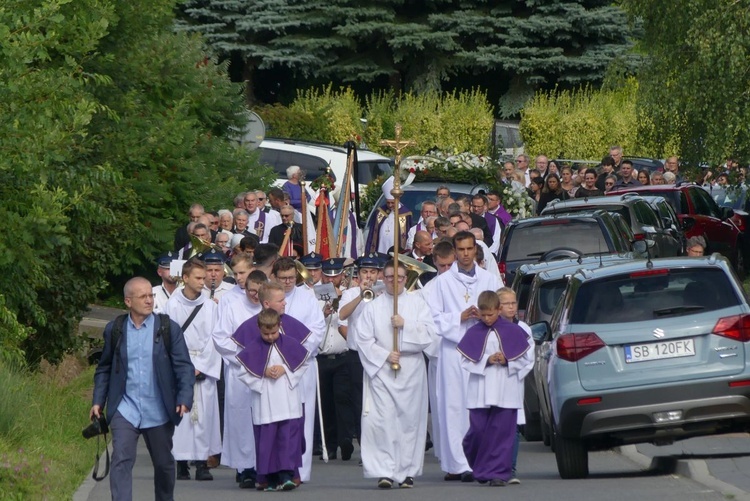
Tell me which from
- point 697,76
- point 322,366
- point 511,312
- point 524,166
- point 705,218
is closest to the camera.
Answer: point 511,312

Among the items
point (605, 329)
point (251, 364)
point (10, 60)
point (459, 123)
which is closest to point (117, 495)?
point (251, 364)

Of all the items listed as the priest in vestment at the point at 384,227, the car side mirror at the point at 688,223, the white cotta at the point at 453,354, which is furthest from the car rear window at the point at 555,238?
the car side mirror at the point at 688,223

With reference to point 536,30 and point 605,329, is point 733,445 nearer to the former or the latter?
point 605,329

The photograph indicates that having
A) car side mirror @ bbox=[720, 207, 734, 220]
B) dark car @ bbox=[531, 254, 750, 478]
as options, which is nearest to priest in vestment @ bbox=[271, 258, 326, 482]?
dark car @ bbox=[531, 254, 750, 478]

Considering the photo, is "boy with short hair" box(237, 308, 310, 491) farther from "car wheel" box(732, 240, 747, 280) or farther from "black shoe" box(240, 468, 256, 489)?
"car wheel" box(732, 240, 747, 280)

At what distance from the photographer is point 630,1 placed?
26188 millimetres

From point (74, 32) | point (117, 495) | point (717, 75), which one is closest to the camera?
point (117, 495)

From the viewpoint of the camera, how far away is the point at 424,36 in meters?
47.2

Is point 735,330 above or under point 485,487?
above

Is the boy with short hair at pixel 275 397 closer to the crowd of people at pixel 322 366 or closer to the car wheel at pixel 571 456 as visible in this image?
the crowd of people at pixel 322 366

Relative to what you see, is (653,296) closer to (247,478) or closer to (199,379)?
(247,478)

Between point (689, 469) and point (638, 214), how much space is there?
10329mm

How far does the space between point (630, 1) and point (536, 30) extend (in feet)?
69.5

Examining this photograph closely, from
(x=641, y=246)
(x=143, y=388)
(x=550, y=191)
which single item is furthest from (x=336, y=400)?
(x=550, y=191)
